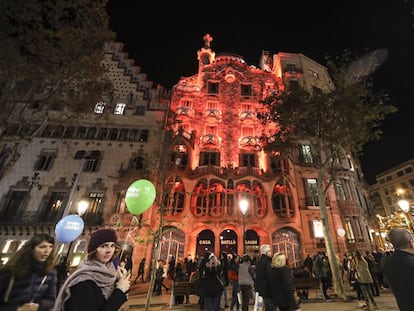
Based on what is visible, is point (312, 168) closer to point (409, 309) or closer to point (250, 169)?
point (250, 169)

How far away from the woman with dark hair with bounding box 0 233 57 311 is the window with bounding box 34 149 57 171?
2380 centimetres

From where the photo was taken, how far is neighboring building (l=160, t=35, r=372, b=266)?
2089 cm

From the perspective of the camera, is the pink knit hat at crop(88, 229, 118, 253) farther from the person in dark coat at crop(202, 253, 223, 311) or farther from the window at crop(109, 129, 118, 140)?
the window at crop(109, 129, 118, 140)

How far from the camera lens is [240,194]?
21.9m

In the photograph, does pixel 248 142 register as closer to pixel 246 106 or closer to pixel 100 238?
pixel 246 106

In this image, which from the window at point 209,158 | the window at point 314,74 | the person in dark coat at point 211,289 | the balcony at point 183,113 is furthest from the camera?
the window at point 314,74

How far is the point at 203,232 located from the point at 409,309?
68.2 feet

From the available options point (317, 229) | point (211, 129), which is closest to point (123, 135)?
point (211, 129)

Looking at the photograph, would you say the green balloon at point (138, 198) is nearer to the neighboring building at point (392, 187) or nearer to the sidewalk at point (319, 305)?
the sidewalk at point (319, 305)

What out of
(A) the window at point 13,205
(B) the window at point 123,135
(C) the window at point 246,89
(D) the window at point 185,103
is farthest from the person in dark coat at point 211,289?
(C) the window at point 246,89

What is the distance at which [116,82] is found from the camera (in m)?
26.9

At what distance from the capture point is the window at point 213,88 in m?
29.6

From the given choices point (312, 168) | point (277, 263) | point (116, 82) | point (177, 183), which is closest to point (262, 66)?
point (312, 168)

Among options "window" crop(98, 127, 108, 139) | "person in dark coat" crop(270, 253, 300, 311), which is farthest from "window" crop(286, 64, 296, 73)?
"person in dark coat" crop(270, 253, 300, 311)
